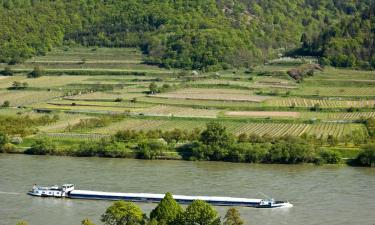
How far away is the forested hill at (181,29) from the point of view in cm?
7456

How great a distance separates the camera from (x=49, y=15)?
8356 cm

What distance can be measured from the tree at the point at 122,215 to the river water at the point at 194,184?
107 inches

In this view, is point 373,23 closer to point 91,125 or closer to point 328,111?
point 328,111

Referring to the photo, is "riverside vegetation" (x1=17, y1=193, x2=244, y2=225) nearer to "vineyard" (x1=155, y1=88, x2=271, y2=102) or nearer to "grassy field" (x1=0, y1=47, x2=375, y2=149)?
"grassy field" (x1=0, y1=47, x2=375, y2=149)

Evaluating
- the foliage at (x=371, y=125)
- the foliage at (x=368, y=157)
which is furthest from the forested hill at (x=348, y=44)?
the foliage at (x=368, y=157)

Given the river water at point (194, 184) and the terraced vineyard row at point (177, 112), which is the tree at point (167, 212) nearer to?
the river water at point (194, 184)

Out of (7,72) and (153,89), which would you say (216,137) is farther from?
(7,72)

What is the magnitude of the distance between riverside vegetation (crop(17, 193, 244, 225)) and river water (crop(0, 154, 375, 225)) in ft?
9.45

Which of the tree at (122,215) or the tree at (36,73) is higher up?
the tree at (36,73)

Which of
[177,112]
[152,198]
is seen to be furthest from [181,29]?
[152,198]

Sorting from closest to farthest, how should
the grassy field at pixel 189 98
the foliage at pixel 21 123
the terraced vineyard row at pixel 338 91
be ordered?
1. the foliage at pixel 21 123
2. the grassy field at pixel 189 98
3. the terraced vineyard row at pixel 338 91

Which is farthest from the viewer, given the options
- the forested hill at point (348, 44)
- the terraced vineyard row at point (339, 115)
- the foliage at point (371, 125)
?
the forested hill at point (348, 44)

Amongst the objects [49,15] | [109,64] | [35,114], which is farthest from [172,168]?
[49,15]

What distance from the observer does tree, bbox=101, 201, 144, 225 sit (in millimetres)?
23906
